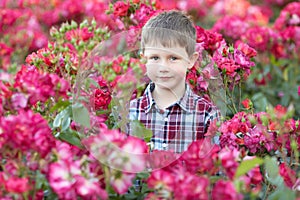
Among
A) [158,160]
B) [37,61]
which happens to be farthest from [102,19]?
[158,160]

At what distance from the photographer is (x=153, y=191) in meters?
1.86

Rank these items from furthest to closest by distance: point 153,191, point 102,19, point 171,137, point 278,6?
point 278,6 < point 102,19 < point 171,137 < point 153,191

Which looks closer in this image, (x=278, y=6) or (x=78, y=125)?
(x=78, y=125)

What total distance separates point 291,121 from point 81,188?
956mm

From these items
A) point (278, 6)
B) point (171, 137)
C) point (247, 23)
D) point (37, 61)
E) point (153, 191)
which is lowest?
point (153, 191)

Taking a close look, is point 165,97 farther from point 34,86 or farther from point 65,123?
point 34,86

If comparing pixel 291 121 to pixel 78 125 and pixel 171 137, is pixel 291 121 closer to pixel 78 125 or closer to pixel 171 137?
pixel 171 137

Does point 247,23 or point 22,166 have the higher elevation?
point 247,23

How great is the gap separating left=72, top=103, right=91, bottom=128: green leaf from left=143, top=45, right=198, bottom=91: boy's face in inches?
9.5

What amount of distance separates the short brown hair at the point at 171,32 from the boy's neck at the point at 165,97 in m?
0.14

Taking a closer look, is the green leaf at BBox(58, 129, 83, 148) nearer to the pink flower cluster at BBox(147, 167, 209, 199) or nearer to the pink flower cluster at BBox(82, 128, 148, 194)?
the pink flower cluster at BBox(82, 128, 148, 194)

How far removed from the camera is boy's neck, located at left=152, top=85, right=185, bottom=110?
212 cm

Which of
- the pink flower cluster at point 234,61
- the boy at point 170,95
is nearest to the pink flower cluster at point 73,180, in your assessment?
the boy at point 170,95

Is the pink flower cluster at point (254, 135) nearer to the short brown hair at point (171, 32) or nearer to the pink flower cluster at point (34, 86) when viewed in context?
the short brown hair at point (171, 32)
